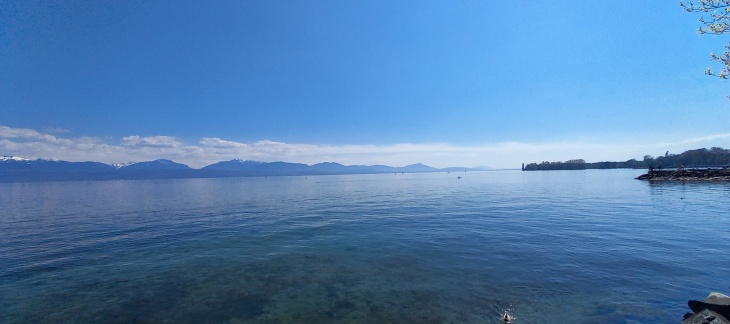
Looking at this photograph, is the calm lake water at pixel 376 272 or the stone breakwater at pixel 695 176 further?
the stone breakwater at pixel 695 176

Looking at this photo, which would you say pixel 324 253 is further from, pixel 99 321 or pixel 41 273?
pixel 41 273

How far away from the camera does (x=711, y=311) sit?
8.23 meters

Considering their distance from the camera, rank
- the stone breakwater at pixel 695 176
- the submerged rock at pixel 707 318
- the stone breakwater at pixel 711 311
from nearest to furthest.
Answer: the submerged rock at pixel 707 318 → the stone breakwater at pixel 711 311 → the stone breakwater at pixel 695 176

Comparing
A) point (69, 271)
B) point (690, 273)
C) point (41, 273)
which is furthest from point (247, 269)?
point (690, 273)

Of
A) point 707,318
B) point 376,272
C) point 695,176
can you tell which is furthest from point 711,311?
point 695,176

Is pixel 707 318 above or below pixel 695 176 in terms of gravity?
below

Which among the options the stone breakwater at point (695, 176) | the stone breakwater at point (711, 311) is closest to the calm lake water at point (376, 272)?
the stone breakwater at point (711, 311)

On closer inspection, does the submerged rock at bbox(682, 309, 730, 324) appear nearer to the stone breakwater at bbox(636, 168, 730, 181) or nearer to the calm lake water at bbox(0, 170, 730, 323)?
the calm lake water at bbox(0, 170, 730, 323)

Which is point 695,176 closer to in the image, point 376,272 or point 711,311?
point 711,311

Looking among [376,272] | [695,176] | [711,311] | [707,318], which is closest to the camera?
[707,318]

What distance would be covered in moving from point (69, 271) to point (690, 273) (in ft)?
105

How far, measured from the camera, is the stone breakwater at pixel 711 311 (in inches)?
314

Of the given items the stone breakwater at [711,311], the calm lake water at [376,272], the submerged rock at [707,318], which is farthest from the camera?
the calm lake water at [376,272]

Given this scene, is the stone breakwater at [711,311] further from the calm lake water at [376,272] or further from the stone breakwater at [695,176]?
the stone breakwater at [695,176]
